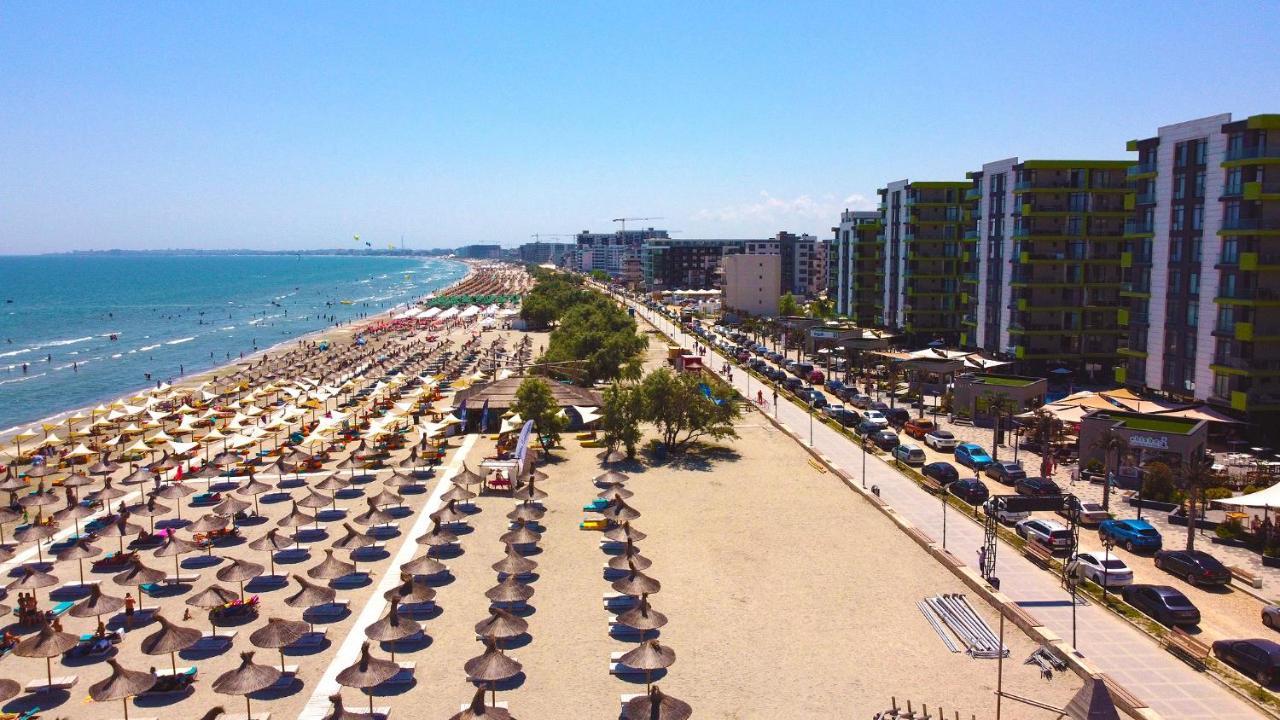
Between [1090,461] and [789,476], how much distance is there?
45.5ft

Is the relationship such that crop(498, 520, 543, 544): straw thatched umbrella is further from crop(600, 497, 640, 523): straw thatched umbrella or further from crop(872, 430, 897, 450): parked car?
crop(872, 430, 897, 450): parked car

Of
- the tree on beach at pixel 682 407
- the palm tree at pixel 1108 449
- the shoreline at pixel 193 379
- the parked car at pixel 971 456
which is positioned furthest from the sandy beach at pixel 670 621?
the shoreline at pixel 193 379

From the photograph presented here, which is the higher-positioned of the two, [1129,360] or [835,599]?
[1129,360]

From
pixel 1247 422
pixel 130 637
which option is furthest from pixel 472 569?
pixel 1247 422

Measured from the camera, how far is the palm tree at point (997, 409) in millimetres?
44281

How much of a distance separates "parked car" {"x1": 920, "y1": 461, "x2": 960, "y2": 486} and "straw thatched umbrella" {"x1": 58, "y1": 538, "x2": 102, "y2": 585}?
1316 inches

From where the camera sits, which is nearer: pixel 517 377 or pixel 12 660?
pixel 12 660

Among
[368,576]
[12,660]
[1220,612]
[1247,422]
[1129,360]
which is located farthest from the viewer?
[1129,360]

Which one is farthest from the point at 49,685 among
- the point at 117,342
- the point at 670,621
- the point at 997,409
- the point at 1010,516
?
the point at 117,342

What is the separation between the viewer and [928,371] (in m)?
62.7

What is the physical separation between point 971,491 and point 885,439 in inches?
399

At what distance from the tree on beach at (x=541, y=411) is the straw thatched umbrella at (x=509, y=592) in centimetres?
2068

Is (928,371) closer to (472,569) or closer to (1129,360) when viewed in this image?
(1129,360)

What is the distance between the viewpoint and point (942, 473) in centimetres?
3925
